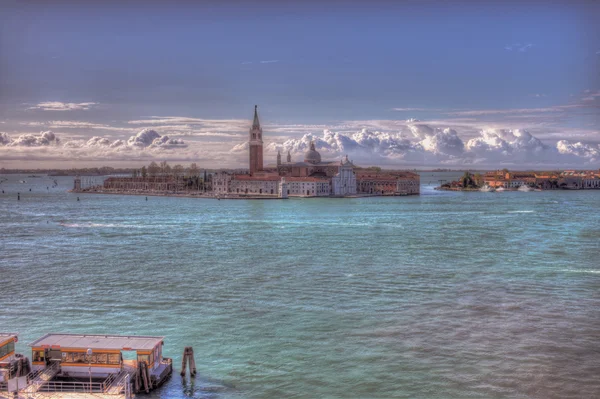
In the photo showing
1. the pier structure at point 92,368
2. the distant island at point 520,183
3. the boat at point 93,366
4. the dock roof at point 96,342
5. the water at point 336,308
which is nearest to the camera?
the pier structure at point 92,368

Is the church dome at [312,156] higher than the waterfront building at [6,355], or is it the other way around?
the church dome at [312,156]

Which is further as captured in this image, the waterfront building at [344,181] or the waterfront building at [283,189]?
the waterfront building at [344,181]

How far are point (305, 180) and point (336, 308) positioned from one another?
154ft

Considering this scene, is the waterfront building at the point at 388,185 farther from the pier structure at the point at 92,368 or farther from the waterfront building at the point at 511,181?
the pier structure at the point at 92,368

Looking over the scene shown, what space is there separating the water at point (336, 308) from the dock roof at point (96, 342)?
0.56m

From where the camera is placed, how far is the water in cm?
722

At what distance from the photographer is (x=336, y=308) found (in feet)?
33.5

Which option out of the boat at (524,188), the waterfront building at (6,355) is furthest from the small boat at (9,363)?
the boat at (524,188)

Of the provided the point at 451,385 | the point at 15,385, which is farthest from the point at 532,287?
the point at 15,385

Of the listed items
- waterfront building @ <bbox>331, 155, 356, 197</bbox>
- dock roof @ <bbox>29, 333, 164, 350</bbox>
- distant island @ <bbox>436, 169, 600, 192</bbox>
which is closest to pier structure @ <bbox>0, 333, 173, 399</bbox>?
dock roof @ <bbox>29, 333, 164, 350</bbox>

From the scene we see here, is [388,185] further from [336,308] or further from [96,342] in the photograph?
[96,342]

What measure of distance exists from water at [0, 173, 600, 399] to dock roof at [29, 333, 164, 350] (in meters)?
0.56

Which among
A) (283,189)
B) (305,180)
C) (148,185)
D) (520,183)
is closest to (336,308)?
(283,189)

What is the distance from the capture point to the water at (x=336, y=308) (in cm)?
722
